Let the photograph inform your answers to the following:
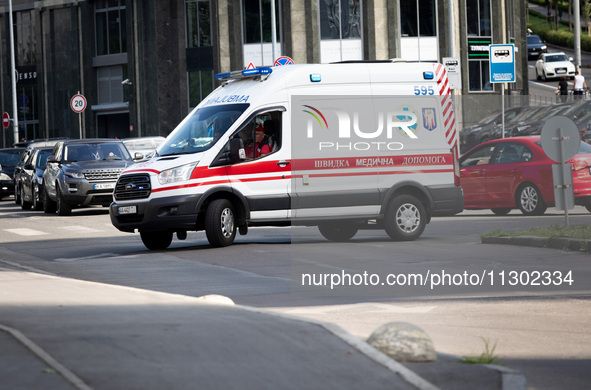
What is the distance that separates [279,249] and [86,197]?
1046 cm

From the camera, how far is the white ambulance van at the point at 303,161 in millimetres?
16031

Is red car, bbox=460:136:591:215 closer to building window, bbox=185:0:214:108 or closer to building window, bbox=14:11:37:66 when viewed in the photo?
building window, bbox=185:0:214:108

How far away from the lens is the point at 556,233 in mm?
15492

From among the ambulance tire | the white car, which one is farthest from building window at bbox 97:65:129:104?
the ambulance tire

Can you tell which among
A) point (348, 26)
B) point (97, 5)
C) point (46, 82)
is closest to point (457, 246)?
point (348, 26)

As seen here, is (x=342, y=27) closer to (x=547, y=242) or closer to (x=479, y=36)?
(x=479, y=36)

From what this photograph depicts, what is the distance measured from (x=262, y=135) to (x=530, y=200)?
258 inches

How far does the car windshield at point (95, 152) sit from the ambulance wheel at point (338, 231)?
1042 cm

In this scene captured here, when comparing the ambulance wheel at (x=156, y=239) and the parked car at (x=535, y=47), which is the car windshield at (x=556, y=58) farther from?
the ambulance wheel at (x=156, y=239)

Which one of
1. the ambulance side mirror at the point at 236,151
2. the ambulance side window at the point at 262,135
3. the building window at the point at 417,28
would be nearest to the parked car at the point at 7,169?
the building window at the point at 417,28

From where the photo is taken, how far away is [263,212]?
53.1 feet

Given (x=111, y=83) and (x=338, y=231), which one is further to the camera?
(x=111, y=83)

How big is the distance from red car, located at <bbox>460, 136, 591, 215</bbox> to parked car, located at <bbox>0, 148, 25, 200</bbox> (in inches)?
855

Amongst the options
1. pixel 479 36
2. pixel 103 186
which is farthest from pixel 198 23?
pixel 103 186
